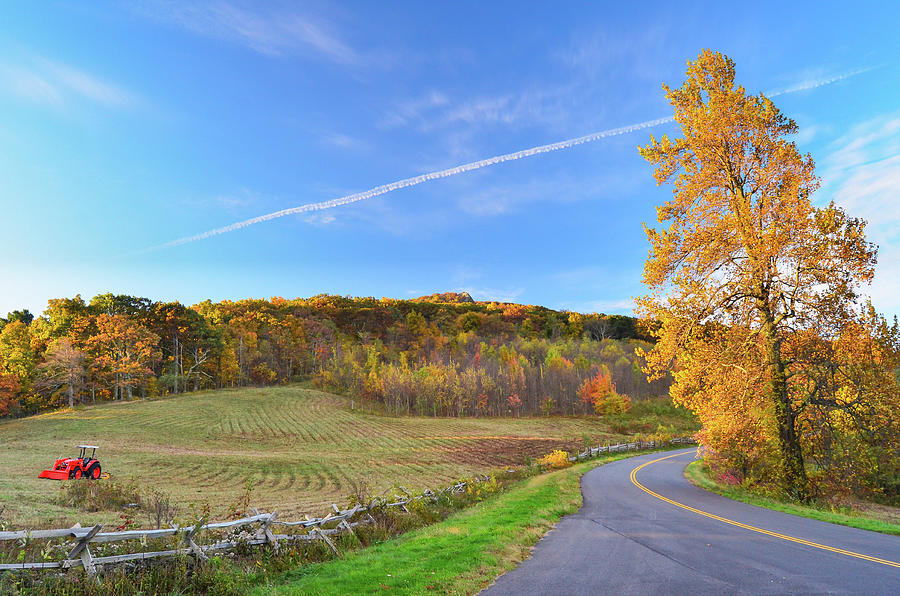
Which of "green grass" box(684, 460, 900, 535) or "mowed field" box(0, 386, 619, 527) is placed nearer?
"green grass" box(684, 460, 900, 535)

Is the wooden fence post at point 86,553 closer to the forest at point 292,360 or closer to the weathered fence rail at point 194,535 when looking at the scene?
the weathered fence rail at point 194,535

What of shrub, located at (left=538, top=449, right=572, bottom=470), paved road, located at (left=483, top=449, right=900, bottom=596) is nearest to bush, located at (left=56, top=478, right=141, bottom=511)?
paved road, located at (left=483, top=449, right=900, bottom=596)

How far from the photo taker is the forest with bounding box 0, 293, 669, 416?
71.6m

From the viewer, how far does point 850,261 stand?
15.2 meters

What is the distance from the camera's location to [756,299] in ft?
58.4

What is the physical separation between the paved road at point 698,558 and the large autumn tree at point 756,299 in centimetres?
396

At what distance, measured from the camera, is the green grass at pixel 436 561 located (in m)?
8.07

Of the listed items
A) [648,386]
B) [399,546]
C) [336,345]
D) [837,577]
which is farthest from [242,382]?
[837,577]

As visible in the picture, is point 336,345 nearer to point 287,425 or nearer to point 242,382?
point 242,382

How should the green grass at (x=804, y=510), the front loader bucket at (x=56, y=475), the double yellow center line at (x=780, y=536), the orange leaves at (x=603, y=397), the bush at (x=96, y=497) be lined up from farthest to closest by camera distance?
the orange leaves at (x=603, y=397), the front loader bucket at (x=56, y=475), the bush at (x=96, y=497), the green grass at (x=804, y=510), the double yellow center line at (x=780, y=536)

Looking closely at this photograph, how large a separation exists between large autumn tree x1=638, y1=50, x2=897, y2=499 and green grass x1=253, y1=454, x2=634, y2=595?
8666 millimetres

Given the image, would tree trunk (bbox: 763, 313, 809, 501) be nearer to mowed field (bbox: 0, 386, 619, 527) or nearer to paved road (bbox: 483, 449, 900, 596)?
paved road (bbox: 483, 449, 900, 596)

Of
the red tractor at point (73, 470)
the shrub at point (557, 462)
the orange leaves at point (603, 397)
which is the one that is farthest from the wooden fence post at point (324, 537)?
the orange leaves at point (603, 397)

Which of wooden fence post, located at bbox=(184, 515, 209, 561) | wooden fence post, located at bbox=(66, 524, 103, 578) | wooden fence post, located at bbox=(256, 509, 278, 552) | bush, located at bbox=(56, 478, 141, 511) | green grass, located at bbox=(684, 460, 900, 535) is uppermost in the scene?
wooden fence post, located at bbox=(66, 524, 103, 578)
